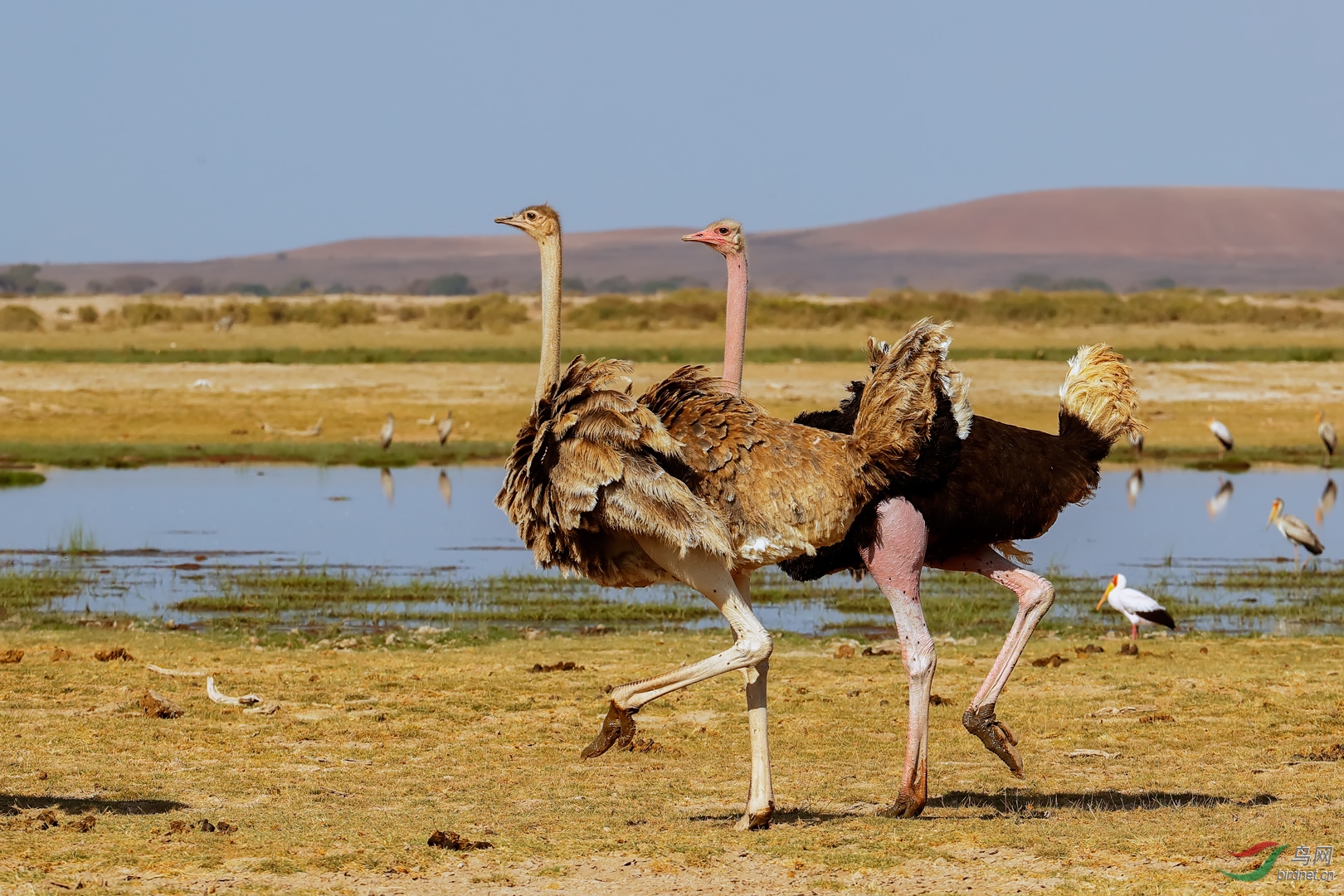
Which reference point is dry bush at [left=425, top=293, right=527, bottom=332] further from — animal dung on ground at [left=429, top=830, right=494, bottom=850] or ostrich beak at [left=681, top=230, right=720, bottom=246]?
animal dung on ground at [left=429, top=830, right=494, bottom=850]

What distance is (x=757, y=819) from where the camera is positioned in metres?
7.32

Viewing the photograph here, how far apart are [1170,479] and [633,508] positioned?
72.4 ft

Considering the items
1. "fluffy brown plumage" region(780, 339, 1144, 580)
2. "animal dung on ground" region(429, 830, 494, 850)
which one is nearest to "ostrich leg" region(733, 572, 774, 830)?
"fluffy brown plumage" region(780, 339, 1144, 580)

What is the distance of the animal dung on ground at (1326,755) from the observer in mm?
9109

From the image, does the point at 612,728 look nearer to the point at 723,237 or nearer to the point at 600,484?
the point at 600,484

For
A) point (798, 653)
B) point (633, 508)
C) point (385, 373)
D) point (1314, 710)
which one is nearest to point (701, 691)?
point (798, 653)

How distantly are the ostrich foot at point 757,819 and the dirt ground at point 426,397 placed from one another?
24274 mm

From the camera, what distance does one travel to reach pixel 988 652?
12914 mm

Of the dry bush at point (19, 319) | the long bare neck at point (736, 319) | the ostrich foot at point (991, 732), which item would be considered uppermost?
the long bare neck at point (736, 319)

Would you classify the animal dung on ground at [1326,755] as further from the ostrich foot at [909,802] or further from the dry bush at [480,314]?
the dry bush at [480,314]

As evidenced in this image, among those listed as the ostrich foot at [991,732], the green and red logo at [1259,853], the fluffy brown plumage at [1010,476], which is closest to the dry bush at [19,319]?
the fluffy brown plumage at [1010,476]

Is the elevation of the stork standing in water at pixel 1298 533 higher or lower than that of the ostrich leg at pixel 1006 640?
lower

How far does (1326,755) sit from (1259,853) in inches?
111

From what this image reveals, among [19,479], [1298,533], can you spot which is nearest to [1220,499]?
[1298,533]
